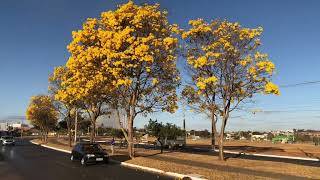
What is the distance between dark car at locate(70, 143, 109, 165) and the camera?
28067 millimetres

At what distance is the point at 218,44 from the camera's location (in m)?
27.6

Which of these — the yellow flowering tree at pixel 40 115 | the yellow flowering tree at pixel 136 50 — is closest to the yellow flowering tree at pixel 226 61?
the yellow flowering tree at pixel 136 50

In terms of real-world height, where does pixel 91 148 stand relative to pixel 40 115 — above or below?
below

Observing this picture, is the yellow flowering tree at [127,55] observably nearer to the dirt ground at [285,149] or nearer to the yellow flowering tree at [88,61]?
the yellow flowering tree at [88,61]

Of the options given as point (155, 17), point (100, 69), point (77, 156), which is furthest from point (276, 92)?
point (77, 156)

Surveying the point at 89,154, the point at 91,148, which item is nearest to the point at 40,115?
the point at 91,148

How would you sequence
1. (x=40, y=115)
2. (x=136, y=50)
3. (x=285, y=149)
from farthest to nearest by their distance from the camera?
(x=40, y=115) < (x=285, y=149) < (x=136, y=50)

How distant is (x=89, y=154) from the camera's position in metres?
28.2

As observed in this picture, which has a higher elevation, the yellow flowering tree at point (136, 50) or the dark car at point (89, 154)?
the yellow flowering tree at point (136, 50)

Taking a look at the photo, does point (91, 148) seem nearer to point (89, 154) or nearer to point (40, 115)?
point (89, 154)

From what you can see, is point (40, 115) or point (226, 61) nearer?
point (226, 61)

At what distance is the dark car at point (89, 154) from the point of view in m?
28.1

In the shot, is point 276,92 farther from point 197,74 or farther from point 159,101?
point 159,101

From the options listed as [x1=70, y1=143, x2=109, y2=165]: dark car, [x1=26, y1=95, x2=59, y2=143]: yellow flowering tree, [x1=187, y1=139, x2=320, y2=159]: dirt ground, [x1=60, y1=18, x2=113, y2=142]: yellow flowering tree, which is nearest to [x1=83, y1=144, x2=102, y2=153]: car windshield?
[x1=70, y1=143, x2=109, y2=165]: dark car
